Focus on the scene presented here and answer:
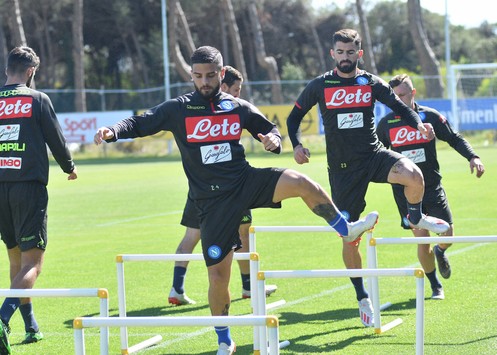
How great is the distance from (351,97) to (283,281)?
3.14 meters

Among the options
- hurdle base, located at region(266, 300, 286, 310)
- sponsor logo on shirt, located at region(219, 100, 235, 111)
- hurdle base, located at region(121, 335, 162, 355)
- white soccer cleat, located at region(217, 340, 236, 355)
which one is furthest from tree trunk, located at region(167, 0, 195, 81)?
white soccer cleat, located at region(217, 340, 236, 355)

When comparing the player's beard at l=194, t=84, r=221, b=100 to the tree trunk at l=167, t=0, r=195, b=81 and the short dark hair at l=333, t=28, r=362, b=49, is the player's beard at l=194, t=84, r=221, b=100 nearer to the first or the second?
the short dark hair at l=333, t=28, r=362, b=49

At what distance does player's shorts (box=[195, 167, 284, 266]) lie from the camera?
7.62 metres

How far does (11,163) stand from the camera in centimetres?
843

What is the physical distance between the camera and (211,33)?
65375mm

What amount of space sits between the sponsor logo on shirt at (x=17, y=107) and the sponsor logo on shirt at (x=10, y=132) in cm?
9

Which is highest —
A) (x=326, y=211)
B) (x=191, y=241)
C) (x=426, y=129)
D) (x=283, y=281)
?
(x=426, y=129)

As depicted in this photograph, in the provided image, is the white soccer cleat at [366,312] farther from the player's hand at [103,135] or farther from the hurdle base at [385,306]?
the player's hand at [103,135]

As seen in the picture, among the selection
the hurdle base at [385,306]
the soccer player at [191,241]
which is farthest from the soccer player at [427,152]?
the soccer player at [191,241]

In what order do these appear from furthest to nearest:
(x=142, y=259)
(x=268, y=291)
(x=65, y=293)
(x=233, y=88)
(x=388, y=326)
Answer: (x=268, y=291)
(x=233, y=88)
(x=388, y=326)
(x=142, y=259)
(x=65, y=293)

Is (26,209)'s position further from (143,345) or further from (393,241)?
(393,241)

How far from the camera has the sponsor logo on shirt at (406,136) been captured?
34.4 feet

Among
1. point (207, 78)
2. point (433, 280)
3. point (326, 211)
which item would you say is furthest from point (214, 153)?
point (433, 280)

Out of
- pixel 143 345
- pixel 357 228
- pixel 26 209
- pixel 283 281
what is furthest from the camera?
pixel 283 281
